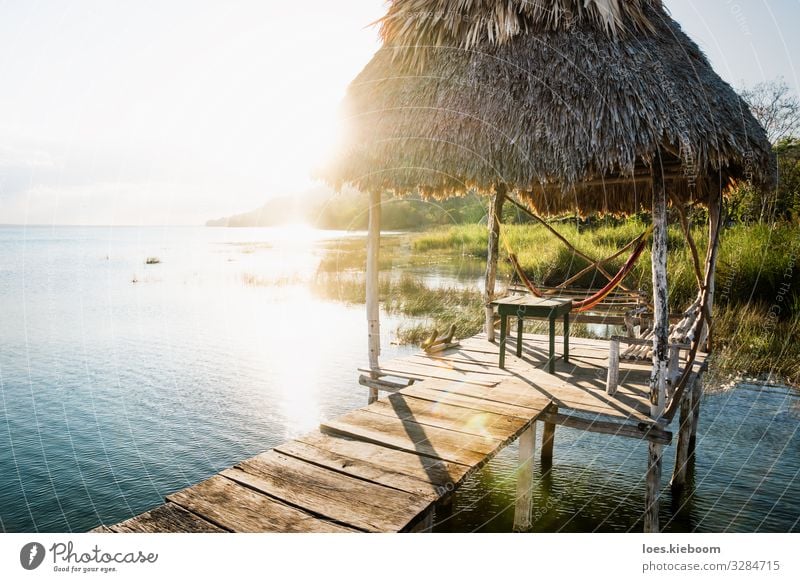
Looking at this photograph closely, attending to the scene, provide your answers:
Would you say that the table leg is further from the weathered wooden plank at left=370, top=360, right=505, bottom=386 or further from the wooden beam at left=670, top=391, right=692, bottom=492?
the wooden beam at left=670, top=391, right=692, bottom=492

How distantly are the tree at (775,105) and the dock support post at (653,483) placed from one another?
794 cm

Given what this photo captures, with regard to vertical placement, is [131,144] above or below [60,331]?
above

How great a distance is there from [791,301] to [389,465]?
25.3ft

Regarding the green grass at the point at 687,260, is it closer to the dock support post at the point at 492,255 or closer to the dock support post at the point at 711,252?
the dock support post at the point at 492,255

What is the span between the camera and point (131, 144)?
11.8 ft

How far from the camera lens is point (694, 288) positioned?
28.9 ft

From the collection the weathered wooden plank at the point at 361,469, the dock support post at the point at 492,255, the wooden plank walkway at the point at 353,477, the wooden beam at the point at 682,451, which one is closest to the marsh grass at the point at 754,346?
the wooden beam at the point at 682,451

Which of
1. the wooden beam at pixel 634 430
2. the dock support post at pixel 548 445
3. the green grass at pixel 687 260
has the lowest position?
the dock support post at pixel 548 445

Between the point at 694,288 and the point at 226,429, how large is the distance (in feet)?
24.7

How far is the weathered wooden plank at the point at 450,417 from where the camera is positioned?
3021 mm

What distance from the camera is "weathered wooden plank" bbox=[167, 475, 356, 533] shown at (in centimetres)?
200

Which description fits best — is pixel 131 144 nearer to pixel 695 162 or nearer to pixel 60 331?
pixel 695 162

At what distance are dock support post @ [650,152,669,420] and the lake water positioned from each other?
121 cm
